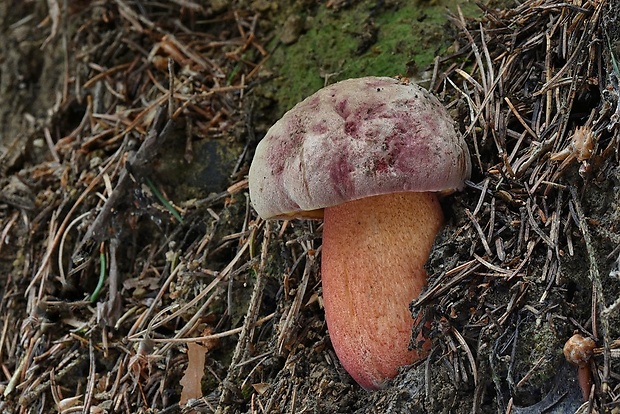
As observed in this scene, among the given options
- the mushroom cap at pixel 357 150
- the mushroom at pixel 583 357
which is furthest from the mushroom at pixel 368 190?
the mushroom at pixel 583 357

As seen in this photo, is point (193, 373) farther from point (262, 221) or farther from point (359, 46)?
point (359, 46)

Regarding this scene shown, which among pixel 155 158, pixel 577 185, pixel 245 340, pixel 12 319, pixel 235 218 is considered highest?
pixel 577 185

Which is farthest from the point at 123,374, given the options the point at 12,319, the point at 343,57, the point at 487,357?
the point at 343,57

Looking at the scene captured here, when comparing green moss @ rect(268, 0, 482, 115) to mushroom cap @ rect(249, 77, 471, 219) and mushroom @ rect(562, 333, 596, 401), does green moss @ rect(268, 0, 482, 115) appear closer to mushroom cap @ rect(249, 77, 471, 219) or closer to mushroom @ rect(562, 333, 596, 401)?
mushroom cap @ rect(249, 77, 471, 219)

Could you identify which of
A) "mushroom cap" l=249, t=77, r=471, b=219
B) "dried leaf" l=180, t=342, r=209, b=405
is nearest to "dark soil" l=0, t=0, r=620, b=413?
"dried leaf" l=180, t=342, r=209, b=405

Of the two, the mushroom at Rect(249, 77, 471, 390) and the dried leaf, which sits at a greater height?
the mushroom at Rect(249, 77, 471, 390)

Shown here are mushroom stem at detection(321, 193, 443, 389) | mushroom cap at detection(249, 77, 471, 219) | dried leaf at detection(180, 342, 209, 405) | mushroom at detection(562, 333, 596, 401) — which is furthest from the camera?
dried leaf at detection(180, 342, 209, 405)

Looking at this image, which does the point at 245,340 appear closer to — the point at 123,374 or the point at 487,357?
the point at 123,374
